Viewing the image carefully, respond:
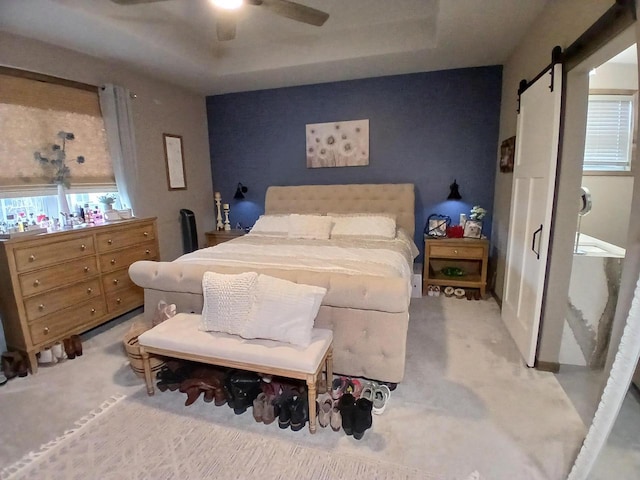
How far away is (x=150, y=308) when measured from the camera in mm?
2504

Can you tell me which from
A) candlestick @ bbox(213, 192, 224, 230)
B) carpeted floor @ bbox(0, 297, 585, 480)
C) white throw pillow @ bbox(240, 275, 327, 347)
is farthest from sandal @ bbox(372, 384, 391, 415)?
candlestick @ bbox(213, 192, 224, 230)

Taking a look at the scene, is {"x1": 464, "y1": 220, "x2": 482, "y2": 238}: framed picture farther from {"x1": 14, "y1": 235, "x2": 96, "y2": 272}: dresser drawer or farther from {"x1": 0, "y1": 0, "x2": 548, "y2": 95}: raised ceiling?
{"x1": 14, "y1": 235, "x2": 96, "y2": 272}: dresser drawer

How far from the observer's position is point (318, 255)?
2793 mm

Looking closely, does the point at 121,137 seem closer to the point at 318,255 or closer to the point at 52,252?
the point at 52,252

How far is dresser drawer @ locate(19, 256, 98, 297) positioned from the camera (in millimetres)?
2338

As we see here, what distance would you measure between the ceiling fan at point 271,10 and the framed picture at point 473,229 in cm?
255

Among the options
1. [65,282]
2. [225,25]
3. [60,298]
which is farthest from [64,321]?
[225,25]

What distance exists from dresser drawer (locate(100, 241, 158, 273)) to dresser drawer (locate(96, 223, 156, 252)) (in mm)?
52

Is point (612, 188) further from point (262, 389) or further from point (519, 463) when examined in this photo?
point (262, 389)

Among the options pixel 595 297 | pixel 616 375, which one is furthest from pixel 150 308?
pixel 595 297

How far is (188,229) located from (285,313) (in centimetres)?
285

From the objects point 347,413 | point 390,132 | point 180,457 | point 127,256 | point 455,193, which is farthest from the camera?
point 390,132

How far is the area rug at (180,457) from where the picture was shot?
1529 millimetres

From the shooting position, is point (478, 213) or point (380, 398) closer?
point (380, 398)
